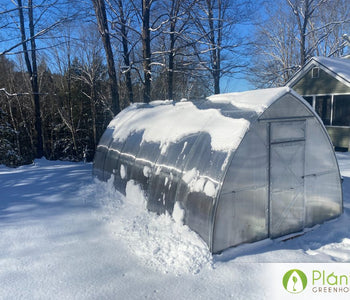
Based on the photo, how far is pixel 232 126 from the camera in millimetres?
4754

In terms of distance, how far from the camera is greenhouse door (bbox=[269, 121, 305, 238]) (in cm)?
498

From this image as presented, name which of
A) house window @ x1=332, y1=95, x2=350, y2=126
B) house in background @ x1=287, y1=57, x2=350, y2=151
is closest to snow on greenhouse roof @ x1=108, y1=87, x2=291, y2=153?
house in background @ x1=287, y1=57, x2=350, y2=151

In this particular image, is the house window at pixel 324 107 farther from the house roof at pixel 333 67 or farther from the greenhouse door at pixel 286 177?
the greenhouse door at pixel 286 177

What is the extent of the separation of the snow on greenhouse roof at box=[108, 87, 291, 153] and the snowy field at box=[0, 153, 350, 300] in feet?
4.93

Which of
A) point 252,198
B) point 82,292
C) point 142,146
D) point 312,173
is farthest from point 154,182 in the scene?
point 312,173

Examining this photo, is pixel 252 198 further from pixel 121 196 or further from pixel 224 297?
pixel 121 196

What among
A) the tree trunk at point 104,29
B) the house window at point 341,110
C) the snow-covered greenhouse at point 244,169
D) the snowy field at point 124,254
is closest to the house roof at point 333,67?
the house window at point 341,110

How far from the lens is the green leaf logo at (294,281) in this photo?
3695mm

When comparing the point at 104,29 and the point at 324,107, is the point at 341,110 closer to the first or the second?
the point at 324,107

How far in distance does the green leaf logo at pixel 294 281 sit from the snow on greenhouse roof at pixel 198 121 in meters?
2.01

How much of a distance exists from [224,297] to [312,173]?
3246mm

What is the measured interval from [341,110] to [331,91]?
1.14 meters

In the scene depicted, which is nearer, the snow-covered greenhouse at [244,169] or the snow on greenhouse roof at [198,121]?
the snow-covered greenhouse at [244,169]

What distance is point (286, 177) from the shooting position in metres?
5.15
